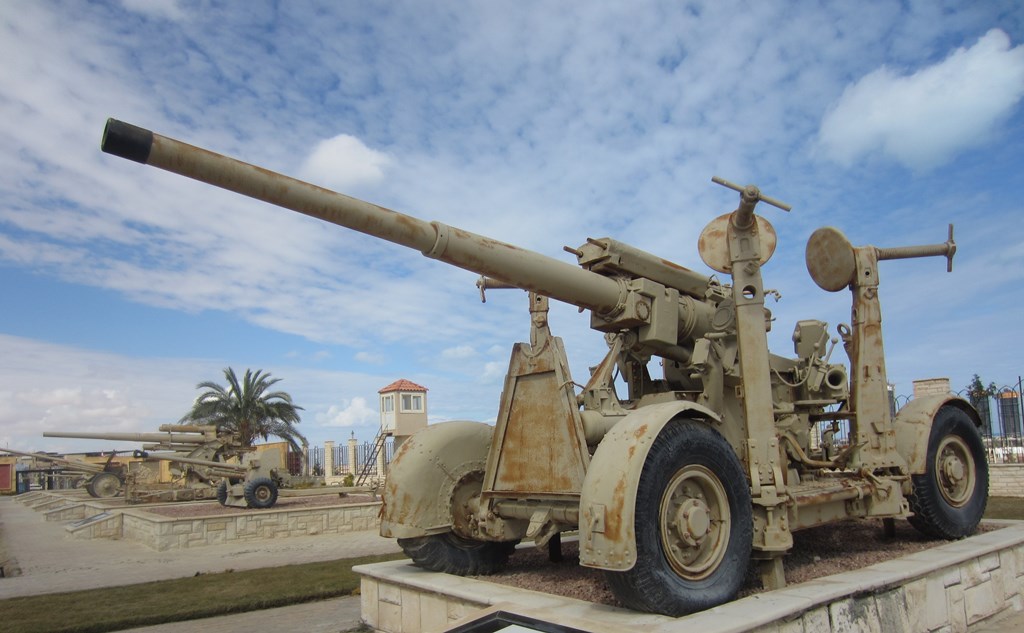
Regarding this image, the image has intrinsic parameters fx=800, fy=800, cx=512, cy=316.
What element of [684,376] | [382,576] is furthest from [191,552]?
[684,376]

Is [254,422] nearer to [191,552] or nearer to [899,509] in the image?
[191,552]

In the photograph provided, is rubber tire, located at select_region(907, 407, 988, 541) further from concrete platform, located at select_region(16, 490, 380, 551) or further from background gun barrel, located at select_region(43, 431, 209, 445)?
background gun barrel, located at select_region(43, 431, 209, 445)

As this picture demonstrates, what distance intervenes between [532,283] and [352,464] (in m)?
29.3

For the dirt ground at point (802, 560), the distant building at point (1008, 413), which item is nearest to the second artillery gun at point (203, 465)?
the dirt ground at point (802, 560)

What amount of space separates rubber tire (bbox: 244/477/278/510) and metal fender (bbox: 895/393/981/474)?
14753 millimetres

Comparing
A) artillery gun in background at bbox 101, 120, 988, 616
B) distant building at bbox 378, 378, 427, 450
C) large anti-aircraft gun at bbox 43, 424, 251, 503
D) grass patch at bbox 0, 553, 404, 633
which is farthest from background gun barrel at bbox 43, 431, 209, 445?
artillery gun in background at bbox 101, 120, 988, 616

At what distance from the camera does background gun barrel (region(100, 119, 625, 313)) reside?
3855 mm

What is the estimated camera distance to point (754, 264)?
19.7ft

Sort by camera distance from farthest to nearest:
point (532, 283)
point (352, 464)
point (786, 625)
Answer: point (352, 464), point (532, 283), point (786, 625)

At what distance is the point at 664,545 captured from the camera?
4664 mm

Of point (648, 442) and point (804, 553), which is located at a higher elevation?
point (648, 442)

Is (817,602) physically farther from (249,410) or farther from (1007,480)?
(249,410)

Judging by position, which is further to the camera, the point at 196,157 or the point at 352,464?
the point at 352,464

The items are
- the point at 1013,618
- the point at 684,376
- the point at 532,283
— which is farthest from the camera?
the point at 684,376
